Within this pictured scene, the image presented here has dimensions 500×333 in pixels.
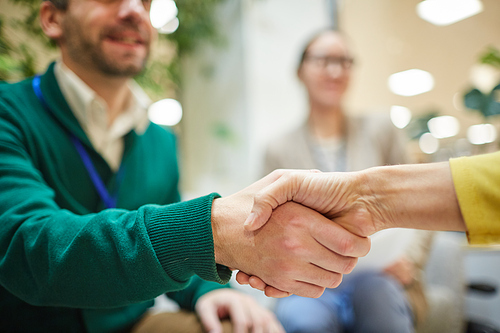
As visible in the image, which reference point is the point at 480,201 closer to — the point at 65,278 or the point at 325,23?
the point at 65,278

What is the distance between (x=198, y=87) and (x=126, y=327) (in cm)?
191

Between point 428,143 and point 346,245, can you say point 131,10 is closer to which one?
point 346,245

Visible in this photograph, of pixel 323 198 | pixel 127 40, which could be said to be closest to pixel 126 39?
pixel 127 40

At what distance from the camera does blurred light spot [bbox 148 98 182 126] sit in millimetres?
2238

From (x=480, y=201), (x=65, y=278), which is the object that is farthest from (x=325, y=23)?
(x=65, y=278)

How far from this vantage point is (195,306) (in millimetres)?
776

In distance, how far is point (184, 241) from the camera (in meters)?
0.48

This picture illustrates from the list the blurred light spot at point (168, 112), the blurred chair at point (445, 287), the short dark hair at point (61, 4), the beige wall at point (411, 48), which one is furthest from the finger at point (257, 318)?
the blurred light spot at point (168, 112)

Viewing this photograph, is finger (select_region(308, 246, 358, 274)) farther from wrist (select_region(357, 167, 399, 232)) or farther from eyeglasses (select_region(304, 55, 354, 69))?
eyeglasses (select_region(304, 55, 354, 69))

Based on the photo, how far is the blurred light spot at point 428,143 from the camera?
171 centimetres

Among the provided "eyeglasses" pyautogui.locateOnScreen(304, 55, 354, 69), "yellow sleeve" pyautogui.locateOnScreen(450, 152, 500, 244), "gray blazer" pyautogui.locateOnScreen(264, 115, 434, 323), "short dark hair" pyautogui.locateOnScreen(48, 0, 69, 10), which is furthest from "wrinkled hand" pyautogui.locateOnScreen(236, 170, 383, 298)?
"eyeglasses" pyautogui.locateOnScreen(304, 55, 354, 69)

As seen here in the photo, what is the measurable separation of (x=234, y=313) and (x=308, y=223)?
0.36 metres

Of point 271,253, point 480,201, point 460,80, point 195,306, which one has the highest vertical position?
point 460,80

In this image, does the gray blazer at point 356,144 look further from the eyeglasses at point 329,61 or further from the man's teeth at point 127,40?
the man's teeth at point 127,40
